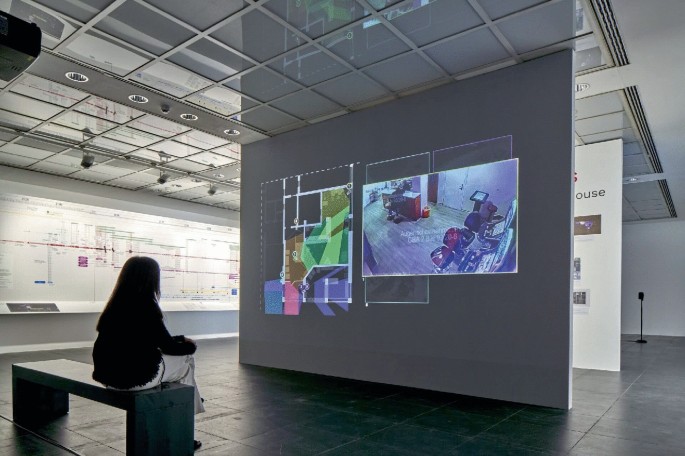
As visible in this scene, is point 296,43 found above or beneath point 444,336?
Answer: above

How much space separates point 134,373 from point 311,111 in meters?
4.86

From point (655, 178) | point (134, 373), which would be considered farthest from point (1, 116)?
point (655, 178)

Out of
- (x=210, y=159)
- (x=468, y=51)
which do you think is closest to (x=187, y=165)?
(x=210, y=159)

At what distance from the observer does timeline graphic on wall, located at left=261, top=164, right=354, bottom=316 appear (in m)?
7.01

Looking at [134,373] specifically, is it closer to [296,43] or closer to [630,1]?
[296,43]

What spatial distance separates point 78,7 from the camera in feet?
15.1

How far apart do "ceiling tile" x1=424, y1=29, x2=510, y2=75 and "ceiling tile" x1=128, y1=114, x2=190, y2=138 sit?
4293 millimetres

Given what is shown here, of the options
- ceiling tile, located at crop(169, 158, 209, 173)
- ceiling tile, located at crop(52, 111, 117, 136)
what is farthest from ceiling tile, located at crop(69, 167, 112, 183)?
ceiling tile, located at crop(52, 111, 117, 136)

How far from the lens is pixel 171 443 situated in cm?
333

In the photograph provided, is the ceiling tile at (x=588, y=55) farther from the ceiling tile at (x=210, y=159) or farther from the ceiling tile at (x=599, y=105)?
the ceiling tile at (x=210, y=159)

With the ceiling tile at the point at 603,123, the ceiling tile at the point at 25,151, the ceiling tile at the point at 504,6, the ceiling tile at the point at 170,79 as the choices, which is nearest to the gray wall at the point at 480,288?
the ceiling tile at the point at 504,6

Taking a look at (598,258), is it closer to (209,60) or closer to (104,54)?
(209,60)

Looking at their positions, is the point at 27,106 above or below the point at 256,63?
below

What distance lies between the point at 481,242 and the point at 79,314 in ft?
30.0
